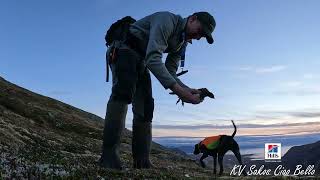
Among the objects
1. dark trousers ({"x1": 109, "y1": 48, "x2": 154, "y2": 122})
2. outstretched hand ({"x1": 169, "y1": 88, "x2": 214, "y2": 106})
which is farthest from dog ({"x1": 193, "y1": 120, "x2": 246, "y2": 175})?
outstretched hand ({"x1": 169, "y1": 88, "x2": 214, "y2": 106})

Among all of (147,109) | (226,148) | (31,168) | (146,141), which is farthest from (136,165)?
(226,148)

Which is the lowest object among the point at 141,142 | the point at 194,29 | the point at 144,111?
the point at 141,142

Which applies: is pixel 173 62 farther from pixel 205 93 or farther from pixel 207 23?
pixel 205 93

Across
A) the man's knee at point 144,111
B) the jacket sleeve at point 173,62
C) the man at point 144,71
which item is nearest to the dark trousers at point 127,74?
the man at point 144,71

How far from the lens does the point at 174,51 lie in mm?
11938

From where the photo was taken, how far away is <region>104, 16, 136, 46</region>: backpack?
39.1 feet

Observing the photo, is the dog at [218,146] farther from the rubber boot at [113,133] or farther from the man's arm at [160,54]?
the man's arm at [160,54]

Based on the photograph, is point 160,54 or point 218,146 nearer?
point 160,54

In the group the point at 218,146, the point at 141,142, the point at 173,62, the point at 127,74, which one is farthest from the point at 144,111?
the point at 218,146

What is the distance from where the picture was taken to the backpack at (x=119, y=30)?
11930mm

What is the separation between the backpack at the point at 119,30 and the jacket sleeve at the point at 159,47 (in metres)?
1.22

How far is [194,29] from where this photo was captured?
10.6m

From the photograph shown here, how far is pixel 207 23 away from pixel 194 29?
46cm

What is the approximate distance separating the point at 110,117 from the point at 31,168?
274cm
